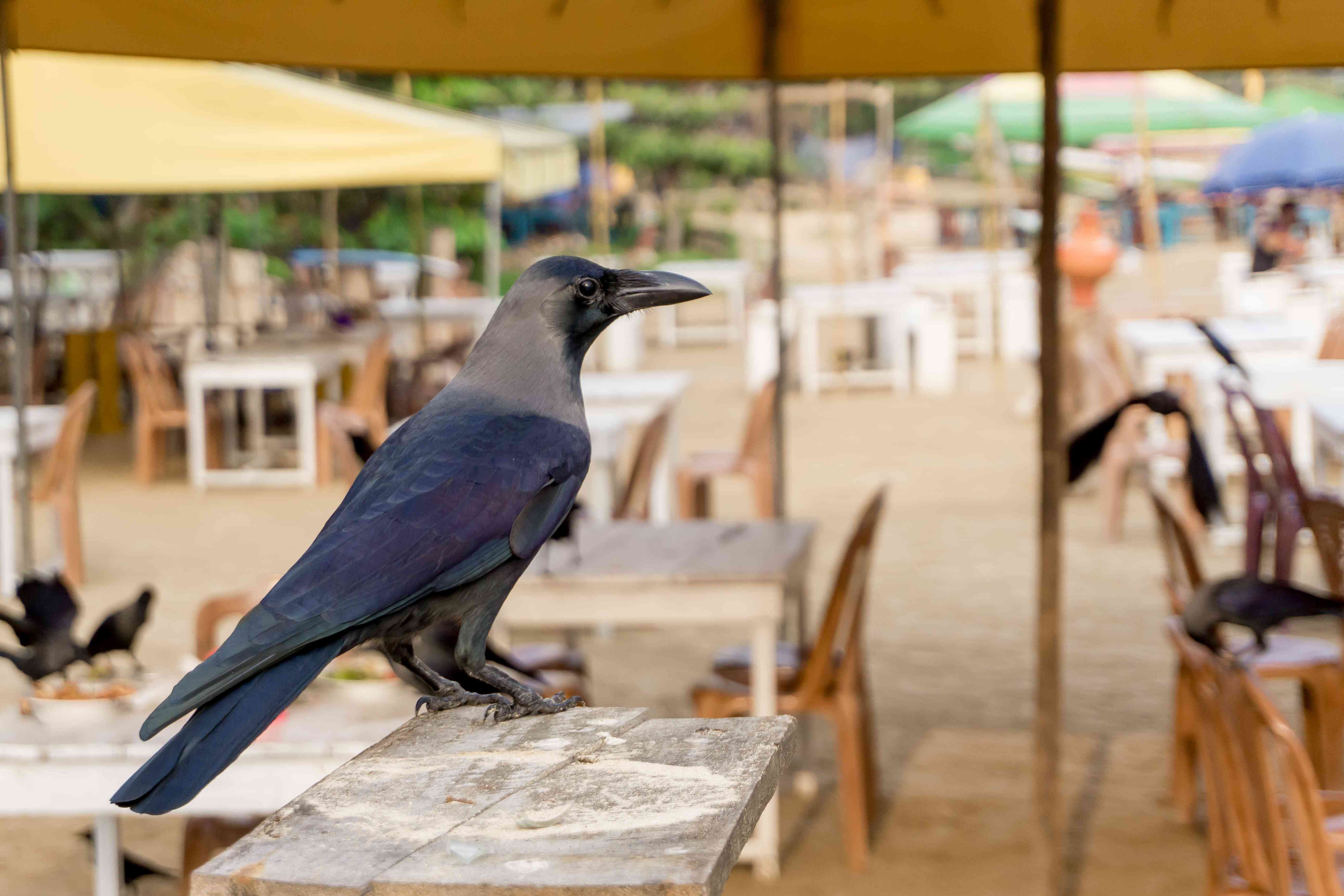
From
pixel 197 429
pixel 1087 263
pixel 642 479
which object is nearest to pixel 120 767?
pixel 642 479

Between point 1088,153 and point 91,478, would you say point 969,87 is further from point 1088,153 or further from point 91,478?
point 1088,153

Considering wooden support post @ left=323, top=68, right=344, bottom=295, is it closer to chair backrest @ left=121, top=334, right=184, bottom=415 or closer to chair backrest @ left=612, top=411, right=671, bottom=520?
chair backrest @ left=121, top=334, right=184, bottom=415

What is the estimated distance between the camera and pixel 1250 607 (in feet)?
9.41

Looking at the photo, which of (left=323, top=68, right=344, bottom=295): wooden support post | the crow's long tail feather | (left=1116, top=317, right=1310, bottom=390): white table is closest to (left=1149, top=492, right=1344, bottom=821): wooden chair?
the crow's long tail feather

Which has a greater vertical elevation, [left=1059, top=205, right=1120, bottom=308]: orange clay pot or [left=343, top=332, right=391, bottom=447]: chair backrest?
[left=1059, top=205, right=1120, bottom=308]: orange clay pot

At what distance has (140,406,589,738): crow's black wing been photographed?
5.00 ft

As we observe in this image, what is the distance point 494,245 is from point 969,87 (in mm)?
5626

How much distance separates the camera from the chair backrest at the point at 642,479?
19.3ft

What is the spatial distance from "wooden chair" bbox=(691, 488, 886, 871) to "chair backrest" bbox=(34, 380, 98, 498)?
4.24 metres

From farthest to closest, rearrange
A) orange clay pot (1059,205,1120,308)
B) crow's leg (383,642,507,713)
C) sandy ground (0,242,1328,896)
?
orange clay pot (1059,205,1120,308) < sandy ground (0,242,1328,896) < crow's leg (383,642,507,713)

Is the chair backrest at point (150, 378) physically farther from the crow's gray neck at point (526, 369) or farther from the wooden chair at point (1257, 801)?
the crow's gray neck at point (526, 369)

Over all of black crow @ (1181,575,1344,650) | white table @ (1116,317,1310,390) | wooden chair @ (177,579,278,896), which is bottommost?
wooden chair @ (177,579,278,896)

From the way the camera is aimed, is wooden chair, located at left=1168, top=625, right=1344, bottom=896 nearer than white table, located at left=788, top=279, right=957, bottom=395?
Yes

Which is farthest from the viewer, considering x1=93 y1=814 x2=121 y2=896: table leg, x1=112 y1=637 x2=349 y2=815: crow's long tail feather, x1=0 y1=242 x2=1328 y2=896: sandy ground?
x1=0 y1=242 x2=1328 y2=896: sandy ground
